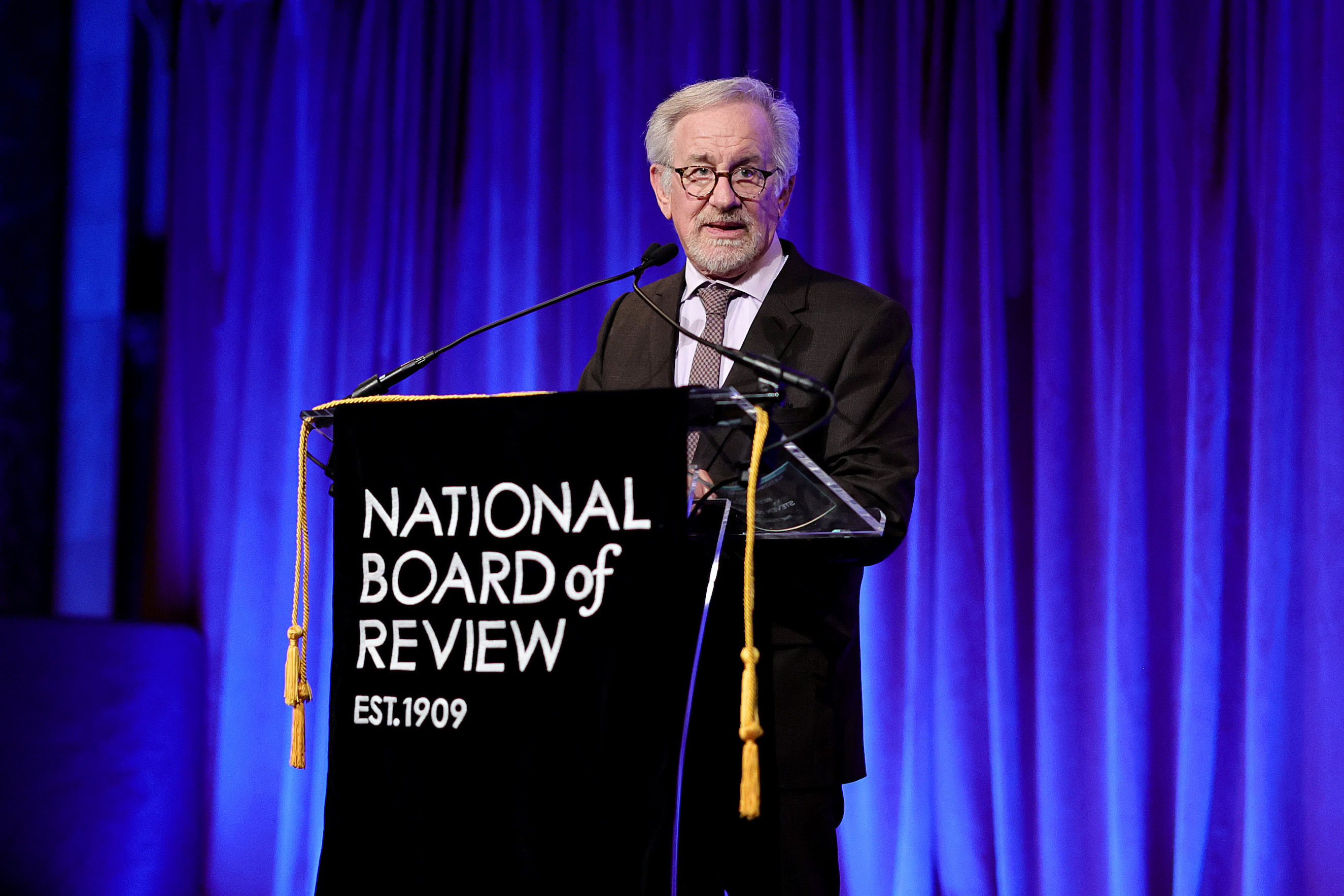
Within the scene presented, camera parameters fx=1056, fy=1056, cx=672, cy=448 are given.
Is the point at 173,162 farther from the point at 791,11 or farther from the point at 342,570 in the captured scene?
the point at 342,570

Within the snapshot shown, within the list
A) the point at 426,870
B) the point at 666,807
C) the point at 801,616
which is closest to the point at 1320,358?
the point at 801,616

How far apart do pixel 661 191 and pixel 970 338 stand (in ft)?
4.34

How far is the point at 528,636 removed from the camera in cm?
116

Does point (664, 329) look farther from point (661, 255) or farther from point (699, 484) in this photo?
point (699, 484)

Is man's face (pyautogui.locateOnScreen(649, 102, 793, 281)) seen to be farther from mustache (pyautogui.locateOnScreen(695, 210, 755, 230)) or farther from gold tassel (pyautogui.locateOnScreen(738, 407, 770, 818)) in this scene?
gold tassel (pyautogui.locateOnScreen(738, 407, 770, 818))

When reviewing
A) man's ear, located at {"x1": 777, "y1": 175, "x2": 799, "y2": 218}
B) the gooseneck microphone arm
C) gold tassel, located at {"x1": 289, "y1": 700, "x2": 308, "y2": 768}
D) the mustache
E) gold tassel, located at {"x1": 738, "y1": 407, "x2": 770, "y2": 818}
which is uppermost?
man's ear, located at {"x1": 777, "y1": 175, "x2": 799, "y2": 218}

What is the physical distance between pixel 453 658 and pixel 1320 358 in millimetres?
2404

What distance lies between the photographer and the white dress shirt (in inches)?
67.3

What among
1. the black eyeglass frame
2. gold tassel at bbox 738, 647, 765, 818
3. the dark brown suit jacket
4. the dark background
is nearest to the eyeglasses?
the black eyeglass frame

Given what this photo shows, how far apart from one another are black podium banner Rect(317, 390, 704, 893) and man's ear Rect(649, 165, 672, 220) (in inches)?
30.1

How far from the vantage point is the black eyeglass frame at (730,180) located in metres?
1.74

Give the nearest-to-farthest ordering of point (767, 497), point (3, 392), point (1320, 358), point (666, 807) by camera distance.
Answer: point (666, 807) < point (767, 497) < point (1320, 358) < point (3, 392)

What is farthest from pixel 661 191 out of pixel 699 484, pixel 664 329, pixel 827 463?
pixel 699 484

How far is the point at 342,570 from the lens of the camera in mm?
1256
